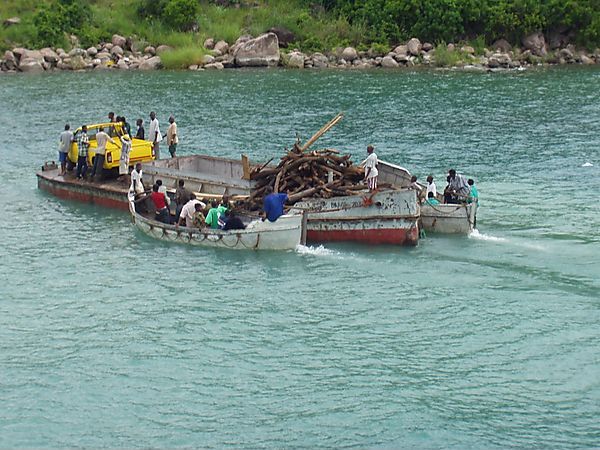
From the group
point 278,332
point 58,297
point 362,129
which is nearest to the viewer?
point 278,332

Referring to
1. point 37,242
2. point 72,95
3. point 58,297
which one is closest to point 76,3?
point 72,95

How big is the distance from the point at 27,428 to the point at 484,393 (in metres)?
9.47

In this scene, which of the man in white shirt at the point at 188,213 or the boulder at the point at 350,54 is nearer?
the man in white shirt at the point at 188,213

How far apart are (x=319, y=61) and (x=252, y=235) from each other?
56.2m

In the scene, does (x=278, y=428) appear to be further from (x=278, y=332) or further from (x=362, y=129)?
(x=362, y=129)

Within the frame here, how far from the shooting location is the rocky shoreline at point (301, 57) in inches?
3287

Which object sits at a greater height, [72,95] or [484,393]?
[72,95]

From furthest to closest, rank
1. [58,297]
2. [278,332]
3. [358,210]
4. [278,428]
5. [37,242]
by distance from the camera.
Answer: [37,242], [358,210], [58,297], [278,332], [278,428]

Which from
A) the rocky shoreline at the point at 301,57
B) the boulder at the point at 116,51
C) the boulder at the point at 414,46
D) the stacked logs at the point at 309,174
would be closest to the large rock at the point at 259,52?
the rocky shoreline at the point at 301,57

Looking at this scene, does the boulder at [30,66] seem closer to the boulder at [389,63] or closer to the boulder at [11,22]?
the boulder at [11,22]

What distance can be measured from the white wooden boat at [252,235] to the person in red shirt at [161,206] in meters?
0.72

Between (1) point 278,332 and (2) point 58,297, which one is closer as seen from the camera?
(1) point 278,332

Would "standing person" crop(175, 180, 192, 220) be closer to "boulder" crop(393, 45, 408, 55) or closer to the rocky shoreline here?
the rocky shoreline

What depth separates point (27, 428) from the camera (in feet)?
65.8
